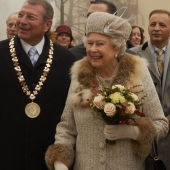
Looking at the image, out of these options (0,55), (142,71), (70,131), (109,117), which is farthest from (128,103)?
(0,55)

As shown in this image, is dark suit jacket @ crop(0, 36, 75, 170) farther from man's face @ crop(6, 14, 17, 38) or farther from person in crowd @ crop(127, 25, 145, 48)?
person in crowd @ crop(127, 25, 145, 48)

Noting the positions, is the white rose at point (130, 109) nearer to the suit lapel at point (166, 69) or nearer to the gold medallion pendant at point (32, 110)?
the gold medallion pendant at point (32, 110)

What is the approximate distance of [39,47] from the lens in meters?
5.02

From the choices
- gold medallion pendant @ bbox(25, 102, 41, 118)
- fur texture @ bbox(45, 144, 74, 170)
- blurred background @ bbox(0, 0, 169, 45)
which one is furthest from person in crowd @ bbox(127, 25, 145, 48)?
blurred background @ bbox(0, 0, 169, 45)

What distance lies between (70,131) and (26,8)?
4.55 ft

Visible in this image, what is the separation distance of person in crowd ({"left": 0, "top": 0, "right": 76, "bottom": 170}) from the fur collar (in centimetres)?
48

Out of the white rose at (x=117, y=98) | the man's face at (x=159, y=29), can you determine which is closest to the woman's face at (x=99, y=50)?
the white rose at (x=117, y=98)

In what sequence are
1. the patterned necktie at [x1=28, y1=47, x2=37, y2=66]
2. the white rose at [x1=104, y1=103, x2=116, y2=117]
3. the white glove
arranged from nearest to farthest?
the white rose at [x1=104, y1=103, x2=116, y2=117], the white glove, the patterned necktie at [x1=28, y1=47, x2=37, y2=66]

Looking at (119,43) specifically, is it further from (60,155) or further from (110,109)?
(60,155)

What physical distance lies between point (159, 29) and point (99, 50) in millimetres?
1996

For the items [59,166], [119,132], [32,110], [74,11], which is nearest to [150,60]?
[32,110]

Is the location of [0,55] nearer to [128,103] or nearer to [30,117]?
[30,117]

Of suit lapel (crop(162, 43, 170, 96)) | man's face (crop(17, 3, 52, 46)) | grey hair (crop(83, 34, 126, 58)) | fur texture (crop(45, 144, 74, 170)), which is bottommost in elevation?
fur texture (crop(45, 144, 74, 170))

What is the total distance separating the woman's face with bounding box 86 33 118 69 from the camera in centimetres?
426
